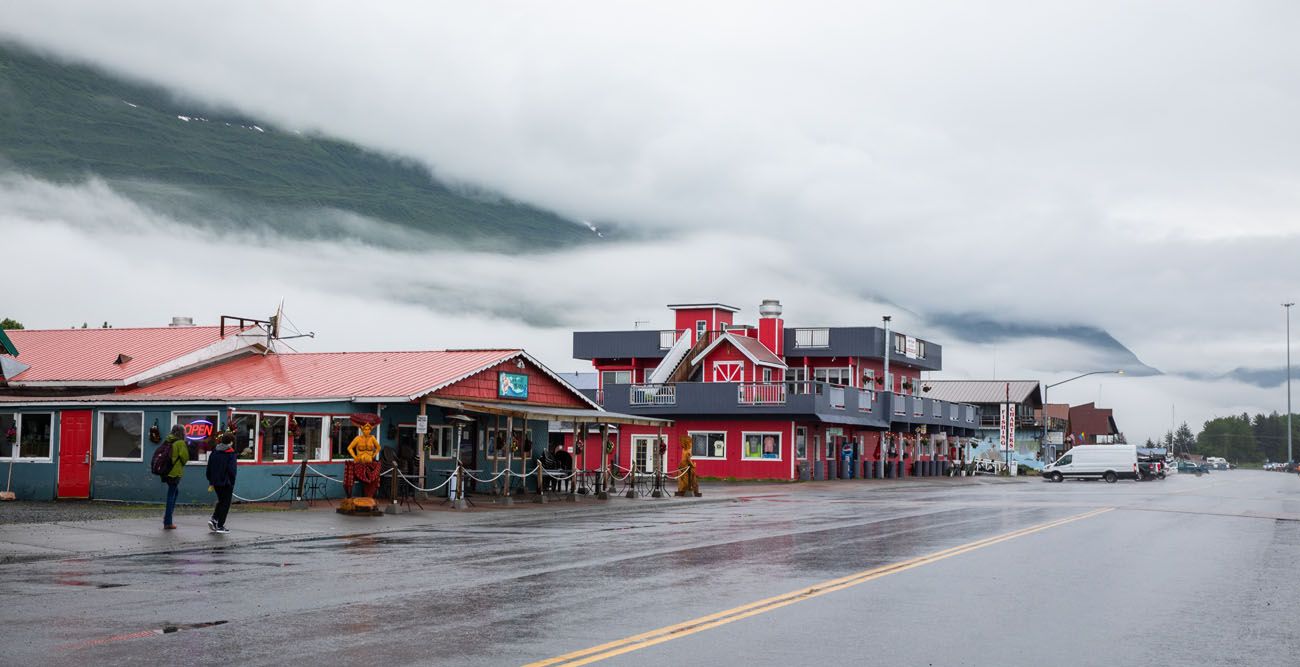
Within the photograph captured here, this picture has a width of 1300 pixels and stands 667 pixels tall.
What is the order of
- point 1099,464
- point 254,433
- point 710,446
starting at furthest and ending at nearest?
point 1099,464
point 710,446
point 254,433

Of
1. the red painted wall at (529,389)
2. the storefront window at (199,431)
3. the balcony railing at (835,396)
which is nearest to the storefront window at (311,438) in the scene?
the storefront window at (199,431)

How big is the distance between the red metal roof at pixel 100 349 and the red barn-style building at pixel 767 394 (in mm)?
24496

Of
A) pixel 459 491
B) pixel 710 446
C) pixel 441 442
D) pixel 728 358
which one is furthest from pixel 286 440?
pixel 728 358

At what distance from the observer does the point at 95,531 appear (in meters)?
21.2

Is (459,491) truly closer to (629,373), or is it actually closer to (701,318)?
(701,318)

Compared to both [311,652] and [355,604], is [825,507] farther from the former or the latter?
[311,652]

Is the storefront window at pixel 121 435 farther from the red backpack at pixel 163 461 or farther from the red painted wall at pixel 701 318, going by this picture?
the red painted wall at pixel 701 318

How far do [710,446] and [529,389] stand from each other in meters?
26.3

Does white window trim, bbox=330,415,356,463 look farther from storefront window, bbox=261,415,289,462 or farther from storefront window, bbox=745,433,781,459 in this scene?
storefront window, bbox=745,433,781,459

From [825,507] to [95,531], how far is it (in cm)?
1935

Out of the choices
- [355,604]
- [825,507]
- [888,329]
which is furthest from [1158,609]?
[888,329]

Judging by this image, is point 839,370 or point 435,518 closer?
point 435,518

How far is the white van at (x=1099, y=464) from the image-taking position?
71.6 m

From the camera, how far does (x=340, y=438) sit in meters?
33.1
